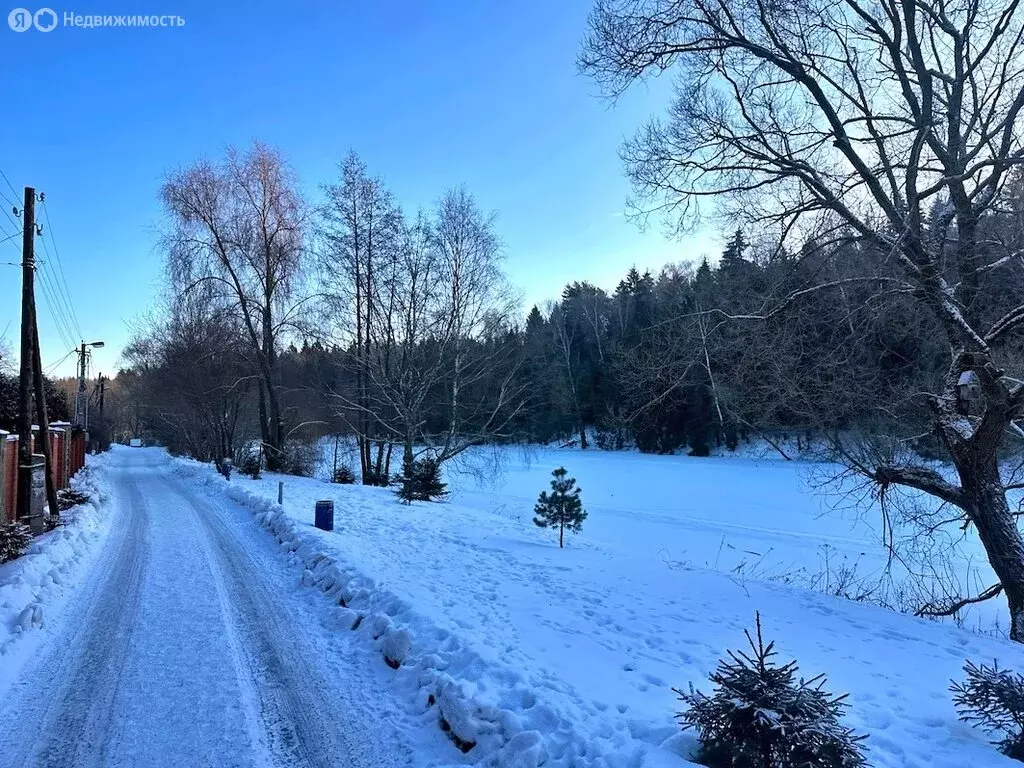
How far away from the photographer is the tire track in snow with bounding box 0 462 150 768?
3.60 metres

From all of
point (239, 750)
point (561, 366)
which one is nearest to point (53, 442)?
point (239, 750)

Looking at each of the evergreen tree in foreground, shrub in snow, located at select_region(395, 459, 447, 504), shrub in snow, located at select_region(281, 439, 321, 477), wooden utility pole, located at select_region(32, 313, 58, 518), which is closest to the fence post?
wooden utility pole, located at select_region(32, 313, 58, 518)

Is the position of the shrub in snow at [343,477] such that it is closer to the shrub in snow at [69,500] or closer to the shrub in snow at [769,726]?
the shrub in snow at [69,500]

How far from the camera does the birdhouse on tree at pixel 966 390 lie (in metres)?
7.32

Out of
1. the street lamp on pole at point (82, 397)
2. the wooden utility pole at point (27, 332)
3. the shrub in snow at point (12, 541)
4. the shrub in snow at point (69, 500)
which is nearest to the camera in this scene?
the shrub in snow at point (12, 541)

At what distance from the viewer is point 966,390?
7.32 meters

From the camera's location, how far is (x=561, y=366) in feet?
152

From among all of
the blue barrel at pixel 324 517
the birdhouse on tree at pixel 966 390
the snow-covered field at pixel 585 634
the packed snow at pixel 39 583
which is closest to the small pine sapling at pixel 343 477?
the snow-covered field at pixel 585 634

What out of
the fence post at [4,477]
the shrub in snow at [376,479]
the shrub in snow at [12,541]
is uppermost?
the fence post at [4,477]

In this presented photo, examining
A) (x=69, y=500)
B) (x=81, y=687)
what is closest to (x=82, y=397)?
(x=69, y=500)

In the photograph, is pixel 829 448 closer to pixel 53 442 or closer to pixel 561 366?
pixel 53 442

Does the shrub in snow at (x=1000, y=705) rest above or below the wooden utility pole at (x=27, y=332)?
below

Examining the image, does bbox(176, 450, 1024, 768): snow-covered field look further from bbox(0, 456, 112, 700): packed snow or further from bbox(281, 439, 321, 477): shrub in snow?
bbox(281, 439, 321, 477): shrub in snow

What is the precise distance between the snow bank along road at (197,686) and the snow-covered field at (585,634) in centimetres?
45
